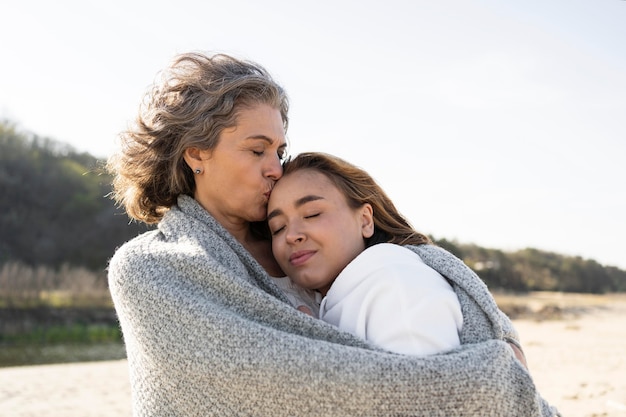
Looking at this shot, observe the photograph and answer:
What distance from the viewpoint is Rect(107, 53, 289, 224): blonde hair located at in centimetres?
279

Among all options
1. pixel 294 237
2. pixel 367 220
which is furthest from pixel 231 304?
pixel 367 220

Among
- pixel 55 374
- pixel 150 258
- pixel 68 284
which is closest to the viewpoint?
pixel 150 258

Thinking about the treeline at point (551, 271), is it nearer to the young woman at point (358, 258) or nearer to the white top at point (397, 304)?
the young woman at point (358, 258)

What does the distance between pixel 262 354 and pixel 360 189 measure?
3.38ft

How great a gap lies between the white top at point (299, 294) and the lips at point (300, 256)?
6.2 inches

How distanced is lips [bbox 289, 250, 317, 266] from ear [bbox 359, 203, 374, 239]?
11.7 inches

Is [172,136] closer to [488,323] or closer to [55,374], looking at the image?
[488,323]

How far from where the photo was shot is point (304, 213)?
2703mm

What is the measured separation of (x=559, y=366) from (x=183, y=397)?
43.6ft

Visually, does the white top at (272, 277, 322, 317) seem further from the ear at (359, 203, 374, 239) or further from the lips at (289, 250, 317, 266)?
the ear at (359, 203, 374, 239)

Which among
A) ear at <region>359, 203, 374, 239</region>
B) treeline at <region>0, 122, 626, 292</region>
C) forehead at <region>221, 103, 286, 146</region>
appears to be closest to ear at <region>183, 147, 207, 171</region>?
forehead at <region>221, 103, 286, 146</region>

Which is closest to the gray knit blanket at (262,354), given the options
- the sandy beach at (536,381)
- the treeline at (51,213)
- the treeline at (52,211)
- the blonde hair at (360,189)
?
the blonde hair at (360,189)

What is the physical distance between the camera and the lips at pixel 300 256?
8.71ft

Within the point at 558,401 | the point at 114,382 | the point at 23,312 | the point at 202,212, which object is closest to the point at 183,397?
the point at 202,212
